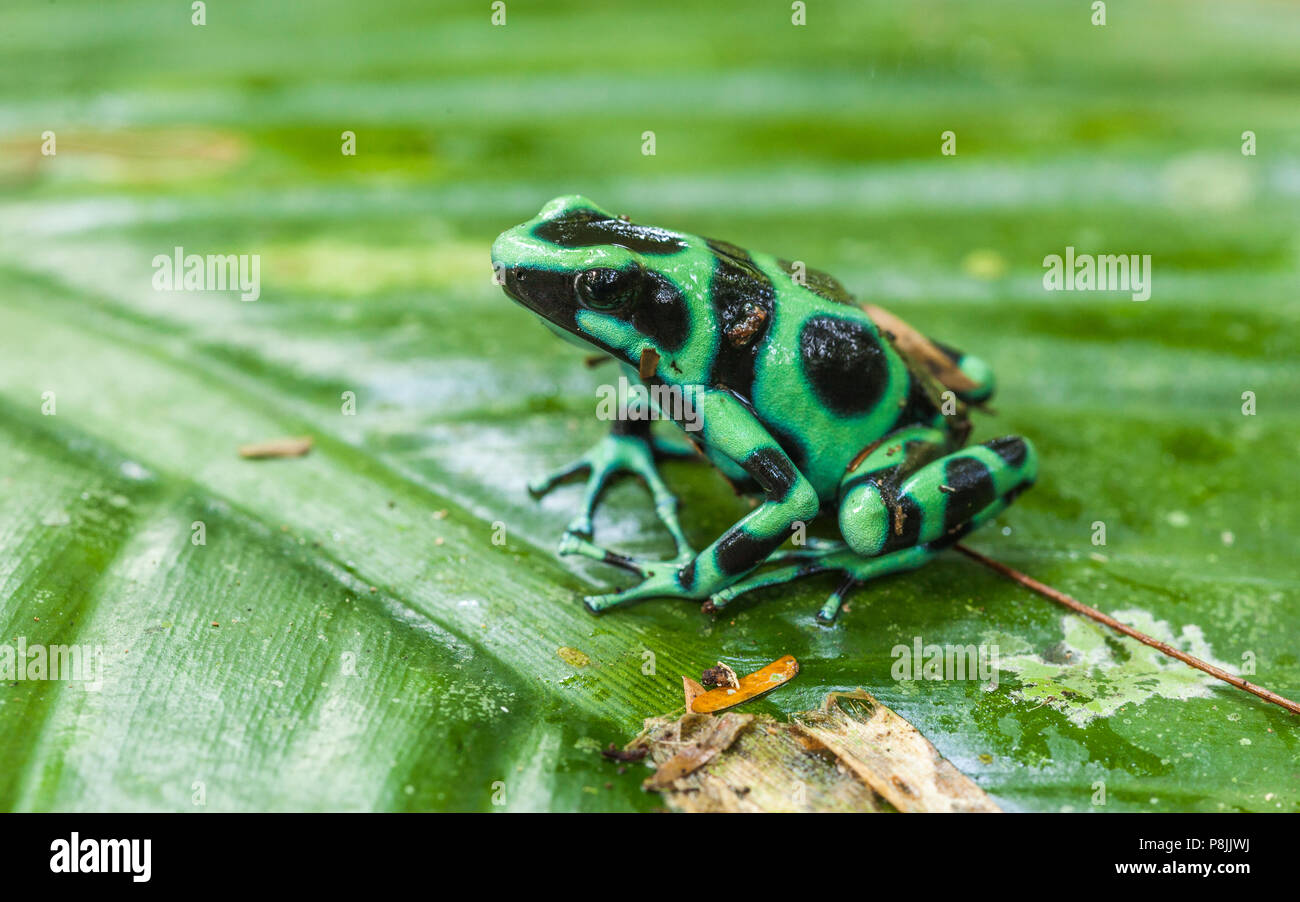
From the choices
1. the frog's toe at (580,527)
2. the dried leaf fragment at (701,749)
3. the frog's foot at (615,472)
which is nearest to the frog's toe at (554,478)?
the frog's foot at (615,472)

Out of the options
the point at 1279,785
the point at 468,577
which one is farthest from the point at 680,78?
the point at 1279,785

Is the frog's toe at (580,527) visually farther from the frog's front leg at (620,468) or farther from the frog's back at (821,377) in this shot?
the frog's back at (821,377)

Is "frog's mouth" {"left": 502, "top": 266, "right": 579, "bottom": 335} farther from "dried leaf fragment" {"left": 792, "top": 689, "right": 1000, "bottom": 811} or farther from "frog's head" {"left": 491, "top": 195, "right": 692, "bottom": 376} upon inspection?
"dried leaf fragment" {"left": 792, "top": 689, "right": 1000, "bottom": 811}

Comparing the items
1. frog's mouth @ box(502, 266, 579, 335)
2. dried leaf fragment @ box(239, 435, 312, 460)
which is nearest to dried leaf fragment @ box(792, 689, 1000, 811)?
frog's mouth @ box(502, 266, 579, 335)

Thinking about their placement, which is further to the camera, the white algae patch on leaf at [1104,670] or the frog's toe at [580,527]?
the frog's toe at [580,527]

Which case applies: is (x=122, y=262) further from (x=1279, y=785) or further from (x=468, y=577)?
(x=1279, y=785)

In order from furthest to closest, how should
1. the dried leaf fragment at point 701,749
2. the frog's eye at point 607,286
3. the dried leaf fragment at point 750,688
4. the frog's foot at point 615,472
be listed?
1. the frog's foot at point 615,472
2. the frog's eye at point 607,286
3. the dried leaf fragment at point 750,688
4. the dried leaf fragment at point 701,749
